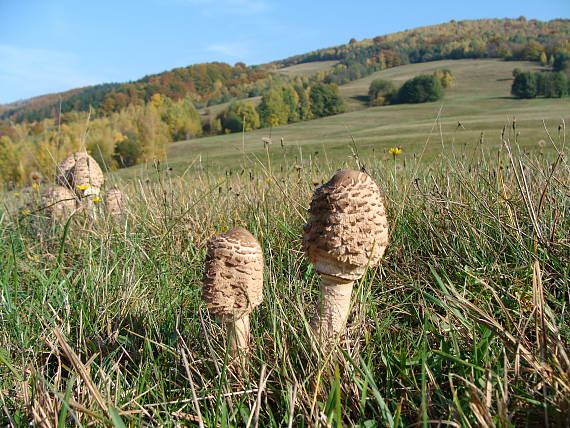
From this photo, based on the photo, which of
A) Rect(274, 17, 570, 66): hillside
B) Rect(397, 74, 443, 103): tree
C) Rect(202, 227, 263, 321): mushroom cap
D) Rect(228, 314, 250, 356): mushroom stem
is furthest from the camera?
Rect(274, 17, 570, 66): hillside

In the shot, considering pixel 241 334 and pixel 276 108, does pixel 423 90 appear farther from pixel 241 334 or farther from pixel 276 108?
pixel 241 334

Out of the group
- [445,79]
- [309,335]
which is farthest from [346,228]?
[445,79]

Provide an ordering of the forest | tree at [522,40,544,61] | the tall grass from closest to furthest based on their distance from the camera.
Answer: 1. the tall grass
2. the forest
3. tree at [522,40,544,61]

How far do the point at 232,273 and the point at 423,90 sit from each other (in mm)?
64610

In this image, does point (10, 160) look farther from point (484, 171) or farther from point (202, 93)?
point (202, 93)

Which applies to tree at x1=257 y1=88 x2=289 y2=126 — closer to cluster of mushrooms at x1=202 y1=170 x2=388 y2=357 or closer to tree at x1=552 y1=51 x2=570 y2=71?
tree at x1=552 y1=51 x2=570 y2=71

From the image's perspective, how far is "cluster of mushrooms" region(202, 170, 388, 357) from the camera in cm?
164

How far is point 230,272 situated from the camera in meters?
1.82

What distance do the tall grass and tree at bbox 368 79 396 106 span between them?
64649mm

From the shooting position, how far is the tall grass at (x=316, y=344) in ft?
4.84

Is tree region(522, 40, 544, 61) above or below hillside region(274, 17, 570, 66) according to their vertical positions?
below

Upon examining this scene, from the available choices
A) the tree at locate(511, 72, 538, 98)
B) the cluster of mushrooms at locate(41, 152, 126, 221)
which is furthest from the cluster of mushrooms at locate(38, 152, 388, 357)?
the tree at locate(511, 72, 538, 98)

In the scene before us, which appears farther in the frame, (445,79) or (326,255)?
(445,79)

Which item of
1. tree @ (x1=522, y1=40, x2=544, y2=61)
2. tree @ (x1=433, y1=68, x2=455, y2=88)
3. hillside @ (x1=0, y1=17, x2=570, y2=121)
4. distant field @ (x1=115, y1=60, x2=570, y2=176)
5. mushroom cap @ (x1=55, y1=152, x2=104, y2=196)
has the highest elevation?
hillside @ (x1=0, y1=17, x2=570, y2=121)
